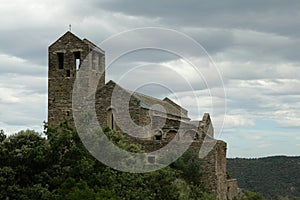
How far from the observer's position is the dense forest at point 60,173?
830 inches

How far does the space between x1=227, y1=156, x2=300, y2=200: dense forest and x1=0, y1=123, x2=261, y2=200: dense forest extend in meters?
27.5

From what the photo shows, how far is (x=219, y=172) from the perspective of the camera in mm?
33000

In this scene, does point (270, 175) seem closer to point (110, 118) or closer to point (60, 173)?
point (110, 118)

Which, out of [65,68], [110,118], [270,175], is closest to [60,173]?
[110,118]

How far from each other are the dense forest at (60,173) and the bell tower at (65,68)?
1046cm

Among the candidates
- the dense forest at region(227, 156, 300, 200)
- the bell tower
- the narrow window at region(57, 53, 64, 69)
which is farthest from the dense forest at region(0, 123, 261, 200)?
the dense forest at region(227, 156, 300, 200)

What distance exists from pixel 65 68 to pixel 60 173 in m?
13.9

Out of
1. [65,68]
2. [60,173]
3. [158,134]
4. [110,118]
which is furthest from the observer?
[65,68]

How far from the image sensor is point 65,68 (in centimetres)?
3491

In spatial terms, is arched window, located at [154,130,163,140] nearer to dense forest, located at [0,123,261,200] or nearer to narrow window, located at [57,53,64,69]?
narrow window, located at [57,53,64,69]

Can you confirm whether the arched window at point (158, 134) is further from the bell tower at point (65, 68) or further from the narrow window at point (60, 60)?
the narrow window at point (60, 60)

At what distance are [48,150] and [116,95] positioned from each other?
37.2 ft

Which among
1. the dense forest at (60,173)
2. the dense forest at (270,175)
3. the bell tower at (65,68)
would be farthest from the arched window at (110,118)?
the dense forest at (270,175)

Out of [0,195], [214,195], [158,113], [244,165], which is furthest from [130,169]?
[244,165]
